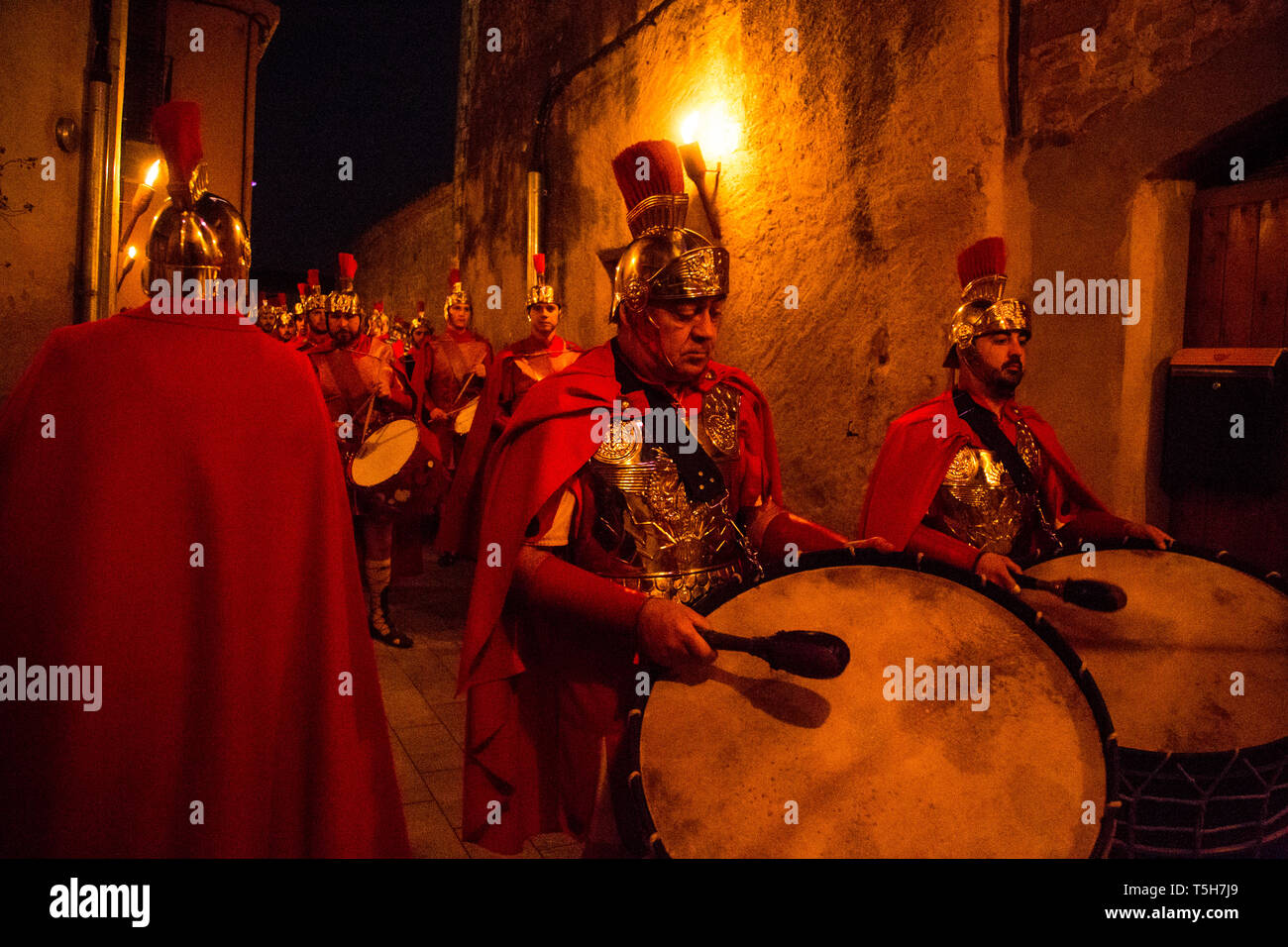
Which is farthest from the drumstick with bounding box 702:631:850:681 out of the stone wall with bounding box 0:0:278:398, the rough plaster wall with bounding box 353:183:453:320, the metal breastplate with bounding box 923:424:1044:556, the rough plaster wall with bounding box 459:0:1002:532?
the rough plaster wall with bounding box 353:183:453:320

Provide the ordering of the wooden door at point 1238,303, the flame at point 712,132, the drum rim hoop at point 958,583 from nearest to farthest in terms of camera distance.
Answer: the drum rim hoop at point 958,583
the wooden door at point 1238,303
the flame at point 712,132

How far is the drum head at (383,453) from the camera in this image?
555cm

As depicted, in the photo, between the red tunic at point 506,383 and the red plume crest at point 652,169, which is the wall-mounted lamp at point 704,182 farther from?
the red plume crest at point 652,169

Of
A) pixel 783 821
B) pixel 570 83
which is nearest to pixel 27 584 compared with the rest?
pixel 783 821

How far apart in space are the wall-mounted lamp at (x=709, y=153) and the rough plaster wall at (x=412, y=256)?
6464 mm

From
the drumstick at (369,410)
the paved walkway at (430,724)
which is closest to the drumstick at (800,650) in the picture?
the paved walkway at (430,724)

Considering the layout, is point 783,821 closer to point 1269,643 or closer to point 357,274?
point 1269,643

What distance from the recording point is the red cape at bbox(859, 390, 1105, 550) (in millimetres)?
3215

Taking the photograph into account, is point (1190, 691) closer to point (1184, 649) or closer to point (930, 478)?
point (1184, 649)

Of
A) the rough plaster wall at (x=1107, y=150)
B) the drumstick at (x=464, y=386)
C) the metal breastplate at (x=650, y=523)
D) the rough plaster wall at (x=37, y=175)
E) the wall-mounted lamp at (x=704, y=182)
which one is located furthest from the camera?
the drumstick at (x=464, y=386)

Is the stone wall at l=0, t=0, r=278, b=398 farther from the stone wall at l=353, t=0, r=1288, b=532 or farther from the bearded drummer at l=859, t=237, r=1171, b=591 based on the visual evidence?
the bearded drummer at l=859, t=237, r=1171, b=591

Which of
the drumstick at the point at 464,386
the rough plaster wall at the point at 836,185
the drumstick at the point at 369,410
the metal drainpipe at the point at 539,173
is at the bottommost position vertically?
the drumstick at the point at 369,410

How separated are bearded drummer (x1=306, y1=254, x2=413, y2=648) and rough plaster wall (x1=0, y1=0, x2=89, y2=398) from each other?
2.03 metres

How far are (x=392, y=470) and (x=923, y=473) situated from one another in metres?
3.49
